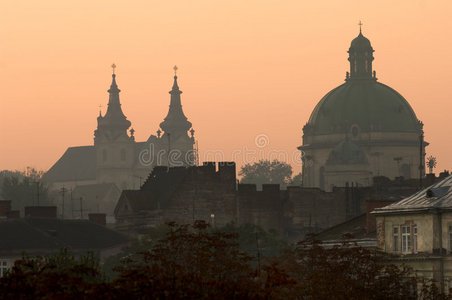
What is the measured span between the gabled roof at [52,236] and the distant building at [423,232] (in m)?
30.9

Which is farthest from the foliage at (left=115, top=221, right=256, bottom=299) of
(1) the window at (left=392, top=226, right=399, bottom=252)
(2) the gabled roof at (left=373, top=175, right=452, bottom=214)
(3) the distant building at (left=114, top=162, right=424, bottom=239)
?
(3) the distant building at (left=114, top=162, right=424, bottom=239)

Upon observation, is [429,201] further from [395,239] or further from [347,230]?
[347,230]

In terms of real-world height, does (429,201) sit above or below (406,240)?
above

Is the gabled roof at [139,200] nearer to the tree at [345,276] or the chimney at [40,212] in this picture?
the chimney at [40,212]

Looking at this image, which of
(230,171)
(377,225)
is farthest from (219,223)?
(377,225)

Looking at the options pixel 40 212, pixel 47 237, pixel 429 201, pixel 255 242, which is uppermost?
pixel 40 212

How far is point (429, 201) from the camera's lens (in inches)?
2933

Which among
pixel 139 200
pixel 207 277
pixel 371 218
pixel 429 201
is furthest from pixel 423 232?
A: pixel 139 200

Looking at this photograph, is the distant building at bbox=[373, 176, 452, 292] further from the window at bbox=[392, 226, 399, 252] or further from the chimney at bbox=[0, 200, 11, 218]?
the chimney at bbox=[0, 200, 11, 218]

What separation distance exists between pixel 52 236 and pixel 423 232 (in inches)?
1496

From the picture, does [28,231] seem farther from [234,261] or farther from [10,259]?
[234,261]

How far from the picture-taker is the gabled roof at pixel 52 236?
103312mm

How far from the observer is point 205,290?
40.5 metres

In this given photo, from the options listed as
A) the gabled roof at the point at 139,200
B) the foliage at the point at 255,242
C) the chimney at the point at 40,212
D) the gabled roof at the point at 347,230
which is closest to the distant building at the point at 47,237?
the chimney at the point at 40,212
